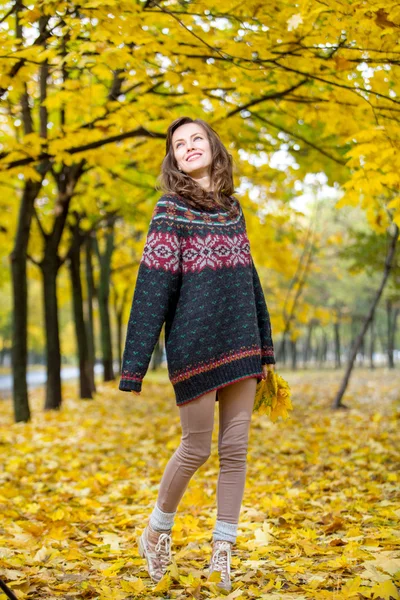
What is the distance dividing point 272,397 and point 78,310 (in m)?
9.38

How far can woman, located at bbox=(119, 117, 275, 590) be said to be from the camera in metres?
2.68

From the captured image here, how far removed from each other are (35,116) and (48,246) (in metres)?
2.26

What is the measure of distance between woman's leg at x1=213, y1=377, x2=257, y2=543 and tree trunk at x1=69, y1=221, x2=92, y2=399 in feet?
30.7

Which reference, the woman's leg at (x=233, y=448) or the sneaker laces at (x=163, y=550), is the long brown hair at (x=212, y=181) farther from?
the sneaker laces at (x=163, y=550)

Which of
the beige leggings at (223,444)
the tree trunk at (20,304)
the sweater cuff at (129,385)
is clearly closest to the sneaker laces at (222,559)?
the beige leggings at (223,444)

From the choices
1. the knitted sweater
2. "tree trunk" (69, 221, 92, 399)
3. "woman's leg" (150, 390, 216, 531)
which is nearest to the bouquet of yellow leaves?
the knitted sweater

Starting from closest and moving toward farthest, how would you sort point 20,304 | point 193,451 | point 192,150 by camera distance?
point 193,451 → point 192,150 → point 20,304

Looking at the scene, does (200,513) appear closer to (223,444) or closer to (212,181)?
(223,444)

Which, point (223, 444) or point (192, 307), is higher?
point (192, 307)

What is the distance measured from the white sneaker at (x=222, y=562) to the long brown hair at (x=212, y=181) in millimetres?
1506

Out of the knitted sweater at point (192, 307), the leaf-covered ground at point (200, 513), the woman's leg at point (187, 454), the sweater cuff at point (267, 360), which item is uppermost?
the knitted sweater at point (192, 307)

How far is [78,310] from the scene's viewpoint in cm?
1195

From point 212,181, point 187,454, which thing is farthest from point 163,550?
point 212,181

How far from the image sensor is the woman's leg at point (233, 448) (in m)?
2.72
